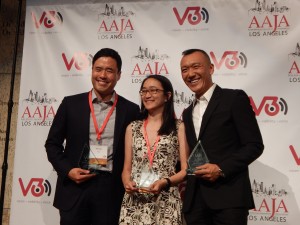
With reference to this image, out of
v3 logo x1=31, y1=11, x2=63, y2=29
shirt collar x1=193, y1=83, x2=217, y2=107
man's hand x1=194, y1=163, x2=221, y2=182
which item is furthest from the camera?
v3 logo x1=31, y1=11, x2=63, y2=29

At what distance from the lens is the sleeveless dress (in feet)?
7.59

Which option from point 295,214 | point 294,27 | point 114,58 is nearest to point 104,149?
point 114,58

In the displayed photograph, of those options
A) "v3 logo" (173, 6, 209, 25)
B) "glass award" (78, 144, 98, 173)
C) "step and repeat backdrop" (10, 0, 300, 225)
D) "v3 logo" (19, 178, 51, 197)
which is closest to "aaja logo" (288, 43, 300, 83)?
"step and repeat backdrop" (10, 0, 300, 225)

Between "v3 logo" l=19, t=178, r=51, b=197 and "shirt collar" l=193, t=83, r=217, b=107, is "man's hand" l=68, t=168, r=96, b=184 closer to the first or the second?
"shirt collar" l=193, t=83, r=217, b=107

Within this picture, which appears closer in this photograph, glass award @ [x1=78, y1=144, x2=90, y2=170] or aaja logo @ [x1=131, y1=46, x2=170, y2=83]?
glass award @ [x1=78, y1=144, x2=90, y2=170]

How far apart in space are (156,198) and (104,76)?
82 cm

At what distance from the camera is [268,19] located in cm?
316

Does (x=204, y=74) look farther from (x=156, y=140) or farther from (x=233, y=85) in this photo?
(x=233, y=85)

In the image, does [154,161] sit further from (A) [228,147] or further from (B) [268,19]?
(B) [268,19]

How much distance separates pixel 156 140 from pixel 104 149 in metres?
0.32

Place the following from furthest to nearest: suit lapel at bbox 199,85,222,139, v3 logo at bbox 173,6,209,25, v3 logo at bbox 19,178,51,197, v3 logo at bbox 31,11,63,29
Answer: v3 logo at bbox 31,11,63,29
v3 logo at bbox 19,178,51,197
v3 logo at bbox 173,6,209,25
suit lapel at bbox 199,85,222,139

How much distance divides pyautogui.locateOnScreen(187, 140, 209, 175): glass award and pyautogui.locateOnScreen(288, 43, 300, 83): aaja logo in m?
1.29

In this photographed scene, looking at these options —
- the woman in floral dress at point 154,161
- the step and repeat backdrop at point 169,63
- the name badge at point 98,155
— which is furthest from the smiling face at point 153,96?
the step and repeat backdrop at point 169,63

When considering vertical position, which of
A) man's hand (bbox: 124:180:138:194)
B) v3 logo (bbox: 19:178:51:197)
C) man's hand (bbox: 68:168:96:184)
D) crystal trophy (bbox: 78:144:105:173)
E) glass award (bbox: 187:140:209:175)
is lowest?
v3 logo (bbox: 19:178:51:197)
